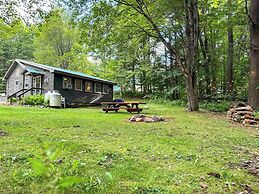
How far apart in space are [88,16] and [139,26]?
241 cm

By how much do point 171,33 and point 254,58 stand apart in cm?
679

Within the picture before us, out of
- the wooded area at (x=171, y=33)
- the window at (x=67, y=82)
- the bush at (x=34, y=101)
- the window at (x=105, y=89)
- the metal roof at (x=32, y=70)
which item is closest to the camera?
the wooded area at (x=171, y=33)

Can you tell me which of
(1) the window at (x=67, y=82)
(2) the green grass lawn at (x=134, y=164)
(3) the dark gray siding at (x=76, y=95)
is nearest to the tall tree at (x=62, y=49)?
(3) the dark gray siding at (x=76, y=95)

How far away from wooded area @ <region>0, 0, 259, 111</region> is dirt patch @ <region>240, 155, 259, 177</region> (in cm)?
500

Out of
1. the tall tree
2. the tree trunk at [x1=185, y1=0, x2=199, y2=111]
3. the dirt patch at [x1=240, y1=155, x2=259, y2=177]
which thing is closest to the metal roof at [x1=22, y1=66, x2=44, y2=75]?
the tall tree

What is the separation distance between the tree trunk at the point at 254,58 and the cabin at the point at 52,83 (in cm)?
1168

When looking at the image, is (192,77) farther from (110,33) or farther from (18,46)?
(18,46)

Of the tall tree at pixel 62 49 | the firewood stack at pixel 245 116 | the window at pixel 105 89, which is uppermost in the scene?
the tall tree at pixel 62 49

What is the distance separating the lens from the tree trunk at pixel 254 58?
9.13m

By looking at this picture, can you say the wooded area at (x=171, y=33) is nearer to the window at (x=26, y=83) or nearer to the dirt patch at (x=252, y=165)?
the dirt patch at (x=252, y=165)

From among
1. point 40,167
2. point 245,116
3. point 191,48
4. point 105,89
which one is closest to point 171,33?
point 191,48

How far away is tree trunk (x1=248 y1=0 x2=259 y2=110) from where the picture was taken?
9133 millimetres

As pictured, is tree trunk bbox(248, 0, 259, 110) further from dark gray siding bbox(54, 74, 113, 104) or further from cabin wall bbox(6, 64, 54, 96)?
cabin wall bbox(6, 64, 54, 96)

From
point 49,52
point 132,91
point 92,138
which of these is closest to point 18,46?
point 49,52
